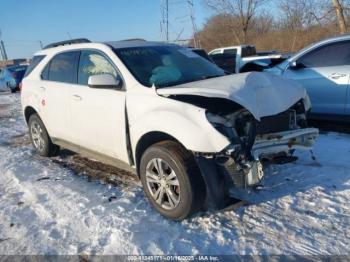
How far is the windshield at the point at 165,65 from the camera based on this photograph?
4422 millimetres

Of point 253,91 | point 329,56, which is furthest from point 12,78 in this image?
point 253,91

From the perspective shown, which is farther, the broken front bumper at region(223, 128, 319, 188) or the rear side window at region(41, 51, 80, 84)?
the rear side window at region(41, 51, 80, 84)

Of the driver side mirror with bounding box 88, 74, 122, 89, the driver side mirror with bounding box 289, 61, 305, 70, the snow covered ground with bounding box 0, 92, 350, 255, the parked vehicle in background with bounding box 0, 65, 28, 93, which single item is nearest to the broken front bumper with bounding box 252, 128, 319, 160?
the snow covered ground with bounding box 0, 92, 350, 255

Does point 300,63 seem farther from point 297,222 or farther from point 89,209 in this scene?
point 89,209

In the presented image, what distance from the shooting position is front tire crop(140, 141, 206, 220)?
142 inches

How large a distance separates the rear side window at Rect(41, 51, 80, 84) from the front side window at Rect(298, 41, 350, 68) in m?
4.14

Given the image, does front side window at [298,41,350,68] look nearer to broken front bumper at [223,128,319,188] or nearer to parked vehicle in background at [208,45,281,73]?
parked vehicle in background at [208,45,281,73]

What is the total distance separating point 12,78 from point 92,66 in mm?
18551

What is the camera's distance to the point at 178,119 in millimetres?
3648

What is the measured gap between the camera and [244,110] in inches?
150

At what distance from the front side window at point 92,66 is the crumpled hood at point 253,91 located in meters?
1.01

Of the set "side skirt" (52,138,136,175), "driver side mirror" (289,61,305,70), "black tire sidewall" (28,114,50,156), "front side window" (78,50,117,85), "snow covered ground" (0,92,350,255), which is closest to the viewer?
"snow covered ground" (0,92,350,255)

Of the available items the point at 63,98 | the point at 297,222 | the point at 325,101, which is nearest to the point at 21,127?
the point at 63,98

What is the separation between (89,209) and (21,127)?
6517 millimetres
